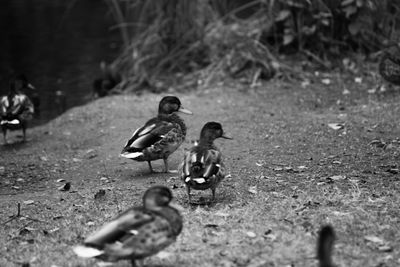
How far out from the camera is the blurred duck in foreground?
11.1 meters

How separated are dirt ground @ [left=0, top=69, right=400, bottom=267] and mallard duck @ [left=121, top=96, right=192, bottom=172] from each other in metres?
0.31

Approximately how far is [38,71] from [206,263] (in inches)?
510

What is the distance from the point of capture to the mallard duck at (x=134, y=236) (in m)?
4.86

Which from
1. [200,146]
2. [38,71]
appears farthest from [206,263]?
[38,71]

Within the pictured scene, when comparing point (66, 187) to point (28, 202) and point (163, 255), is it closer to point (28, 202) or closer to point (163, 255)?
point (28, 202)

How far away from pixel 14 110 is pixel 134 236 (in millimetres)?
6863

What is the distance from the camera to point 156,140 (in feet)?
28.1

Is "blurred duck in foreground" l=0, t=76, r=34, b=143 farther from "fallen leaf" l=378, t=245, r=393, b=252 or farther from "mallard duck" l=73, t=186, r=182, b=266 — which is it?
"fallen leaf" l=378, t=245, r=393, b=252

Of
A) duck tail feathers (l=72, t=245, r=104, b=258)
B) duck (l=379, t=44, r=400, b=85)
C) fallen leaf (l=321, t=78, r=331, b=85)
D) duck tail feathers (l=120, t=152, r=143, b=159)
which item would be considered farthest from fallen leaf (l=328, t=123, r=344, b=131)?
duck tail feathers (l=72, t=245, r=104, b=258)

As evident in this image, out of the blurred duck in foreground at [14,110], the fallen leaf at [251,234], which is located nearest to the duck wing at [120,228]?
the fallen leaf at [251,234]

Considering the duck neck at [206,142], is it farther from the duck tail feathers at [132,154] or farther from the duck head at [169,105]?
the duck head at [169,105]

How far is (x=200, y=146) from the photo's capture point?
7387 mm

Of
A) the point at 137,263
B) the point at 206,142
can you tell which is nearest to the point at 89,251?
the point at 137,263

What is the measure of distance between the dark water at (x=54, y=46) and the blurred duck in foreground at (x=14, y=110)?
2427 millimetres
